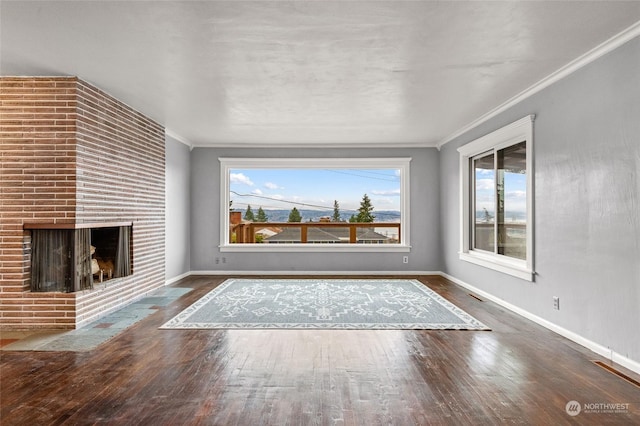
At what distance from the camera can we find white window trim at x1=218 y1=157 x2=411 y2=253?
283 inches

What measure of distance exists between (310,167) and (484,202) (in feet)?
10.5

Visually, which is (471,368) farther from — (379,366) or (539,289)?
(539,289)

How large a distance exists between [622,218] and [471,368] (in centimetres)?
164

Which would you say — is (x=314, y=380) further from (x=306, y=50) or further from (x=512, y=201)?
(x=512, y=201)

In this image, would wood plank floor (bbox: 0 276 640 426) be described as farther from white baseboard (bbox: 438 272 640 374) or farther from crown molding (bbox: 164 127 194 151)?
crown molding (bbox: 164 127 194 151)

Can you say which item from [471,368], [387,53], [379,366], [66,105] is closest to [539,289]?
[471,368]

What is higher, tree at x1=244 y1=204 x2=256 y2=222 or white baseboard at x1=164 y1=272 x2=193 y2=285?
tree at x1=244 y1=204 x2=256 y2=222

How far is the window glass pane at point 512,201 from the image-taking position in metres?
4.51

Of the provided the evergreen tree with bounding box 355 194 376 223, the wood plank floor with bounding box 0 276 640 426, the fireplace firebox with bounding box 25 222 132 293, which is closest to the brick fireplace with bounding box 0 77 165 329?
the fireplace firebox with bounding box 25 222 132 293

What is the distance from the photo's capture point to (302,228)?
7512 mm

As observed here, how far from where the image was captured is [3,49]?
3.11 m

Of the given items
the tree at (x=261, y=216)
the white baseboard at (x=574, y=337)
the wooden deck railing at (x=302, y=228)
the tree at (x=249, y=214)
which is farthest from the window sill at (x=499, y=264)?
the tree at (x=249, y=214)

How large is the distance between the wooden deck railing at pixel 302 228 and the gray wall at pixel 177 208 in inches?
35.5

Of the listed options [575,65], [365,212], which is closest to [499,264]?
[575,65]
